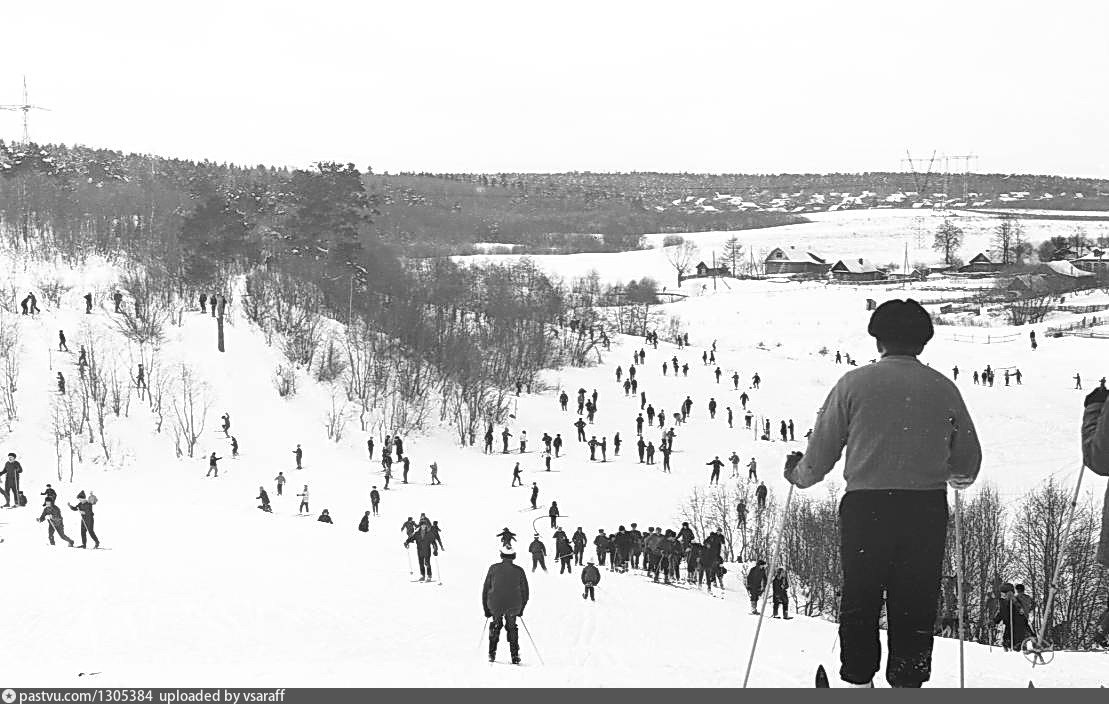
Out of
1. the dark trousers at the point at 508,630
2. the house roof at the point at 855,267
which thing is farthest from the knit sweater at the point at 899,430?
the house roof at the point at 855,267

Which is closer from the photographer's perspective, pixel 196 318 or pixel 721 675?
pixel 721 675

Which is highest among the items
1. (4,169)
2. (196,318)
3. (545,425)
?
(4,169)

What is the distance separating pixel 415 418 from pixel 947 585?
29464mm

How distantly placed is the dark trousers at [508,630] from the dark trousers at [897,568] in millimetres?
5535

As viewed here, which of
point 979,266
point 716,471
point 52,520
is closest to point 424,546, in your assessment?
point 52,520

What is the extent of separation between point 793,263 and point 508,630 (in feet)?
382

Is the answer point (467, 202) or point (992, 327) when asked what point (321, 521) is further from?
point (467, 202)

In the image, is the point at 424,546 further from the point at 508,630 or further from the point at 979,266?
the point at 979,266

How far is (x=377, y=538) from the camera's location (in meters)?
21.4

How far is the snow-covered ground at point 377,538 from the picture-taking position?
33.7 ft
